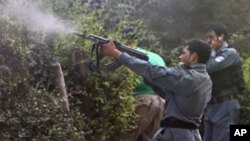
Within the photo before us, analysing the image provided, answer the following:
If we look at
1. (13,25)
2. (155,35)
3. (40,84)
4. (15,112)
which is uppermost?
(155,35)

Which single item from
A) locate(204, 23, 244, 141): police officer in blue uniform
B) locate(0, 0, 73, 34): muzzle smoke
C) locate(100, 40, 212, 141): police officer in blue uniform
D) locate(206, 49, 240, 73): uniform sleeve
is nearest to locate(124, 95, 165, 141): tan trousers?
locate(204, 23, 244, 141): police officer in blue uniform

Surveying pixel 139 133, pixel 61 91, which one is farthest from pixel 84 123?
pixel 139 133

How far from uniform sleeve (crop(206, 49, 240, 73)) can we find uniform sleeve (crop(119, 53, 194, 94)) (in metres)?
1.45

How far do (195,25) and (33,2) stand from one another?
528cm

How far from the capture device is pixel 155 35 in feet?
33.2

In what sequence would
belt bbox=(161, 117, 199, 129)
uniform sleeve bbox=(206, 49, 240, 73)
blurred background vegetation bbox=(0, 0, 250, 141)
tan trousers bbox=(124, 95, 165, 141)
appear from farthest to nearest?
1. tan trousers bbox=(124, 95, 165, 141)
2. uniform sleeve bbox=(206, 49, 240, 73)
3. blurred background vegetation bbox=(0, 0, 250, 141)
4. belt bbox=(161, 117, 199, 129)

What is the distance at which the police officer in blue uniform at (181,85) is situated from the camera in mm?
4520

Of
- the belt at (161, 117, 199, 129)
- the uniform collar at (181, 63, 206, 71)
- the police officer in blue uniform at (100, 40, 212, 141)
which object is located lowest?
the belt at (161, 117, 199, 129)

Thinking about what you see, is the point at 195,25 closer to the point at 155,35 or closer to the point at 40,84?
the point at 155,35

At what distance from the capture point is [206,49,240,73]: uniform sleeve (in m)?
5.94

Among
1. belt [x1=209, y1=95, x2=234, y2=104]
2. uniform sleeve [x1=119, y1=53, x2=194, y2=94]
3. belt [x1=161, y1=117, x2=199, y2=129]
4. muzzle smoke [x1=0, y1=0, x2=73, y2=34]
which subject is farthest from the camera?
belt [x1=209, y1=95, x2=234, y2=104]

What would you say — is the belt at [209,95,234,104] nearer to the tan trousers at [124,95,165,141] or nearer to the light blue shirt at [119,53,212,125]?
the tan trousers at [124,95,165,141]

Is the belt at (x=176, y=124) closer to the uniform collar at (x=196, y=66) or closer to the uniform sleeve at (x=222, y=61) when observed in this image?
the uniform collar at (x=196, y=66)

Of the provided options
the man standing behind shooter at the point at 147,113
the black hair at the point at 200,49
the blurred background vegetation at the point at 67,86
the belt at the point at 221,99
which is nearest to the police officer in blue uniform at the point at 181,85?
the black hair at the point at 200,49
